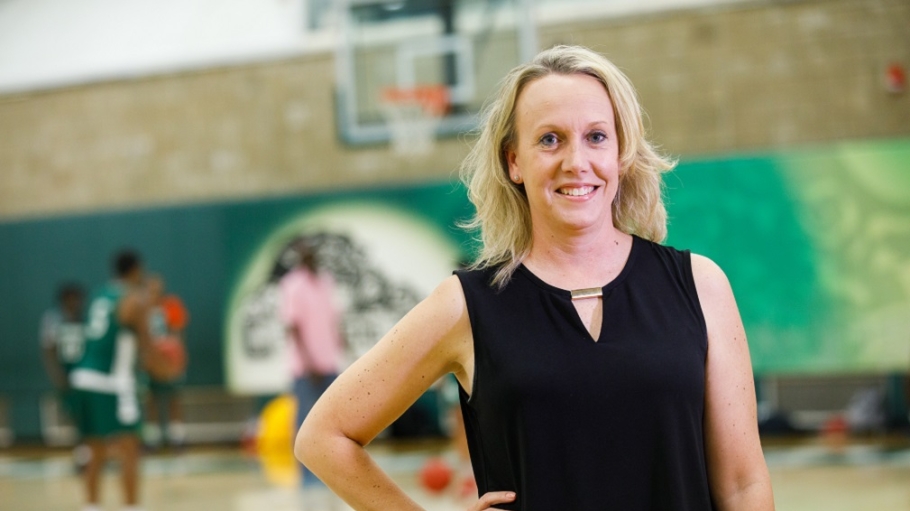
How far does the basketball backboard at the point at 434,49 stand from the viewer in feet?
40.9

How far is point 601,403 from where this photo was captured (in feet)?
5.74

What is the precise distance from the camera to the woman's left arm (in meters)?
1.83

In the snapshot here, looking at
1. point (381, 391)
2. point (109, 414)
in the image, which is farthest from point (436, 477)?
point (381, 391)

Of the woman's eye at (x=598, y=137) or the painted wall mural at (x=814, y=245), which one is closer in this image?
the woman's eye at (x=598, y=137)

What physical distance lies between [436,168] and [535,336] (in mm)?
11345

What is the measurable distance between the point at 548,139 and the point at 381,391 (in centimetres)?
52

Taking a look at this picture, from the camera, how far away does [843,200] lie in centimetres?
1073

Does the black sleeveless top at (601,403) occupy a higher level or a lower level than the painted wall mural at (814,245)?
higher

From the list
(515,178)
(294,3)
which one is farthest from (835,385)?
(515,178)

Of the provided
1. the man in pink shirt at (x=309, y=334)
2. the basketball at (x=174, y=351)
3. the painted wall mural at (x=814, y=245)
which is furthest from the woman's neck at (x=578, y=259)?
the basketball at (x=174, y=351)

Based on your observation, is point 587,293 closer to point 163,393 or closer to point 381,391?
point 381,391

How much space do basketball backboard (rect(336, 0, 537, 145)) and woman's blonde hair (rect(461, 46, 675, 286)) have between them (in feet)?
33.9

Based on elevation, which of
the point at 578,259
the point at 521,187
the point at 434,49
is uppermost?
the point at 434,49

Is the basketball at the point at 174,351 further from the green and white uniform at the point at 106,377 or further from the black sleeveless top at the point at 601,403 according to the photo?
the black sleeveless top at the point at 601,403
